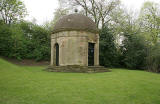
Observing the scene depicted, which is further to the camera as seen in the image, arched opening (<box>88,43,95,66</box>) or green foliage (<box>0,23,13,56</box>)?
green foliage (<box>0,23,13,56</box>)

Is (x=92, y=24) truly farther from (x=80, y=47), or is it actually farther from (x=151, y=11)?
(x=151, y=11)

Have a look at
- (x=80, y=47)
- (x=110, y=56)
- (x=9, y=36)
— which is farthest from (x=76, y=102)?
(x=9, y=36)

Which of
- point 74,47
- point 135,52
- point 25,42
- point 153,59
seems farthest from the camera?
point 25,42

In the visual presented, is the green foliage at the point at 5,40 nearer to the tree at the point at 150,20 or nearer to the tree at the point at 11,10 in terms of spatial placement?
the tree at the point at 11,10

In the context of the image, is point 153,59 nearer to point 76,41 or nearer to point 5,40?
point 76,41

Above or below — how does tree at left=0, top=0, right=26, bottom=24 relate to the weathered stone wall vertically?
above

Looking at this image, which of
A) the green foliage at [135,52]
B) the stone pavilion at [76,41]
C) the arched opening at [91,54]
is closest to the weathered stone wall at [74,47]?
the stone pavilion at [76,41]

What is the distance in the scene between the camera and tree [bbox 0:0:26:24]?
25.9 metres

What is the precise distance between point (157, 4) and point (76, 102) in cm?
2884

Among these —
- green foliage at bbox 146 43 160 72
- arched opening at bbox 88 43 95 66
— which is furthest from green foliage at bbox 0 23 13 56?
green foliage at bbox 146 43 160 72

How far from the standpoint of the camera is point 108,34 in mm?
20953

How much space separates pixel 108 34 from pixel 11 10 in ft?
65.6

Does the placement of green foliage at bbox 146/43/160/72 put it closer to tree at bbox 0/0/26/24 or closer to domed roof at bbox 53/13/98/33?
domed roof at bbox 53/13/98/33

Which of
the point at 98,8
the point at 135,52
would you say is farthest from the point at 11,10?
the point at 135,52
